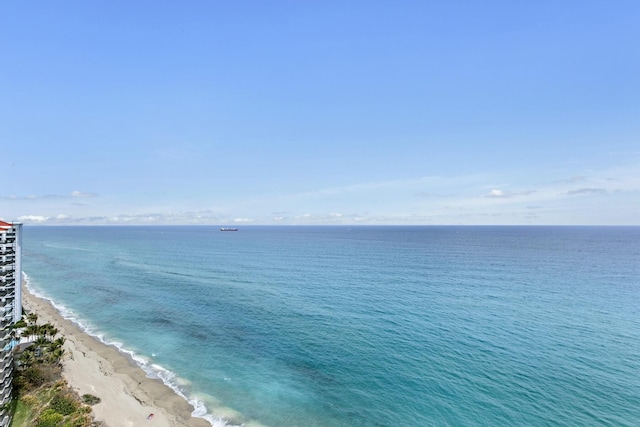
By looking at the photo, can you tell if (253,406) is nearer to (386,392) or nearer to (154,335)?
(386,392)

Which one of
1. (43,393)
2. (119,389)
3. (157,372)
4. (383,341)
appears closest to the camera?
(43,393)

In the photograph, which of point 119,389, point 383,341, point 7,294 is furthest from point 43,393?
point 383,341

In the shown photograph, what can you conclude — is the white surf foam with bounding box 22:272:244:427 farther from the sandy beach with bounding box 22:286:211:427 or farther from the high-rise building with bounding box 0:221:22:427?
the high-rise building with bounding box 0:221:22:427

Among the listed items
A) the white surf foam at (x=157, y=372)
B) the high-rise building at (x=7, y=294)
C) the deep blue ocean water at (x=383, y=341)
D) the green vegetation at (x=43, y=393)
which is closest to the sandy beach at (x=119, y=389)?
the white surf foam at (x=157, y=372)

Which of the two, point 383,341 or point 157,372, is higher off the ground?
point 383,341

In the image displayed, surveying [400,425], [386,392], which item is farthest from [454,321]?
[400,425]

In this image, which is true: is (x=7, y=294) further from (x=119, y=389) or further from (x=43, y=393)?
(x=119, y=389)

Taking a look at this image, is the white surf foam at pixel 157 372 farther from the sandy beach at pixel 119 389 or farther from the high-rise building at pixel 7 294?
the high-rise building at pixel 7 294
